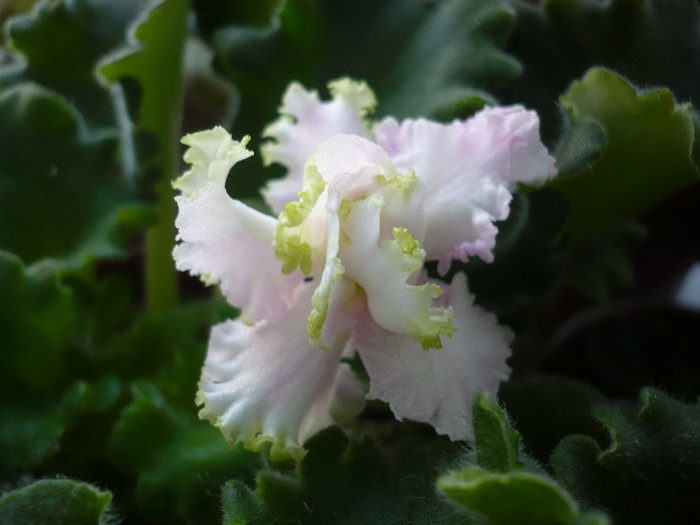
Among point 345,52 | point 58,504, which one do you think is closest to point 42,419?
point 58,504

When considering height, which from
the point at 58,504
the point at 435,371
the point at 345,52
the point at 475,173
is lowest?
the point at 58,504

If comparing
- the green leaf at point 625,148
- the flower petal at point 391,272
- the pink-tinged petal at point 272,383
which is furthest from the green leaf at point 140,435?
the green leaf at point 625,148

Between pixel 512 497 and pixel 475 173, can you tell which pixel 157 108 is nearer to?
pixel 475 173

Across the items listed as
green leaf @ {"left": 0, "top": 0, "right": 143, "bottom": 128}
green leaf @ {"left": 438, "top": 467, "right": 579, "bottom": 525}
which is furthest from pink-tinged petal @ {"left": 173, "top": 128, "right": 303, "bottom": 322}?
green leaf @ {"left": 0, "top": 0, "right": 143, "bottom": 128}

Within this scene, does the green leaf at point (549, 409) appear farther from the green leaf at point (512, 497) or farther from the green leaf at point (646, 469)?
the green leaf at point (512, 497)

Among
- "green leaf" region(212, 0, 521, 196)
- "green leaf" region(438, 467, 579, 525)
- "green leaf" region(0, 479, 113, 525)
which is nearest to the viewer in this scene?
"green leaf" region(438, 467, 579, 525)

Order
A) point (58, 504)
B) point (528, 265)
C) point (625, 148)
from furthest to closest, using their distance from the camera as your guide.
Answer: point (528, 265), point (625, 148), point (58, 504)

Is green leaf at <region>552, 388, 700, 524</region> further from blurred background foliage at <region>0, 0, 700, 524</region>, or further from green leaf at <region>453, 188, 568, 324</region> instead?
green leaf at <region>453, 188, 568, 324</region>
